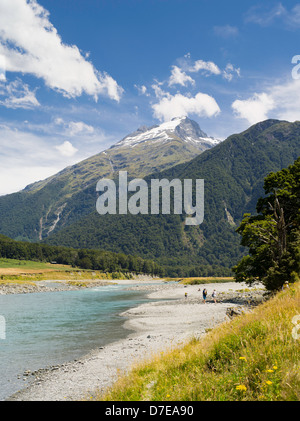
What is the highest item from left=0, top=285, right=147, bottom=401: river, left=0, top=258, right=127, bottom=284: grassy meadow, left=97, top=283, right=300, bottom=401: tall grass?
left=97, top=283, right=300, bottom=401: tall grass

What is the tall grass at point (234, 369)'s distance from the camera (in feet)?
21.7

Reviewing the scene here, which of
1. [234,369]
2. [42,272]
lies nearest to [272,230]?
[234,369]

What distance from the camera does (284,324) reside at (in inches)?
350

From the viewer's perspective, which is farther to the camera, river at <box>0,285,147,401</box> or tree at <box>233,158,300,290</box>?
tree at <box>233,158,300,290</box>

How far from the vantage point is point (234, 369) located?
25.4 ft

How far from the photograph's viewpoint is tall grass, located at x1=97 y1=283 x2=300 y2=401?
6.62m

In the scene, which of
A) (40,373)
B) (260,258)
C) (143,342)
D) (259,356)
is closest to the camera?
(259,356)

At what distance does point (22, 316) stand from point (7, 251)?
546 ft

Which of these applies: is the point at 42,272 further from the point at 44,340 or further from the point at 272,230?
the point at 272,230

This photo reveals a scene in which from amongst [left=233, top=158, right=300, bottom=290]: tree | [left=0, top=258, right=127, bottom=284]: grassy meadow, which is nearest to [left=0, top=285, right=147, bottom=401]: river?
[left=233, top=158, right=300, bottom=290]: tree

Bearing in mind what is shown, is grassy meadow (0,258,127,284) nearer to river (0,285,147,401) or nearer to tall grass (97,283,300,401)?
river (0,285,147,401)

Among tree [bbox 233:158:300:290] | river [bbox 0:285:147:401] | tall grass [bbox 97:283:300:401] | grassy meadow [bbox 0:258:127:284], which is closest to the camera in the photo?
tall grass [bbox 97:283:300:401]
